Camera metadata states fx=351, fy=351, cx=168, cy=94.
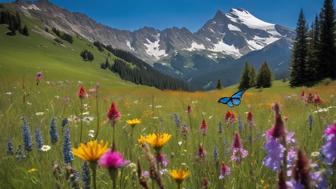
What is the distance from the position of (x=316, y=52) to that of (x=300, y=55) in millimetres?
3383

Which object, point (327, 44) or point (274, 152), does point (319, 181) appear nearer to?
point (274, 152)

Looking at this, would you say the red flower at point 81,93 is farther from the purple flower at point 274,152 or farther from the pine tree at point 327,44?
the pine tree at point 327,44

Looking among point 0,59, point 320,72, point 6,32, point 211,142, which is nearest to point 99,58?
point 6,32

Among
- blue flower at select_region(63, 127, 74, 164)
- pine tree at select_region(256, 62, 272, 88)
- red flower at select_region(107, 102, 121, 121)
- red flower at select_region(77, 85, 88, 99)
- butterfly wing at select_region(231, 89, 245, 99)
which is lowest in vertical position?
blue flower at select_region(63, 127, 74, 164)

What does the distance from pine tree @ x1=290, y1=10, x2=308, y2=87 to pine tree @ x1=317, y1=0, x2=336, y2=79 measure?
2494mm

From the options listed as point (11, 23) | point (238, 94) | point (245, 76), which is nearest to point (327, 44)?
point (245, 76)

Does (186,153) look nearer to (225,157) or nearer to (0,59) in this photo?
(225,157)

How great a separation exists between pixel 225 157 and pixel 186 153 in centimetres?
45

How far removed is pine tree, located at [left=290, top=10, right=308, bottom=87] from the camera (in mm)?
48062

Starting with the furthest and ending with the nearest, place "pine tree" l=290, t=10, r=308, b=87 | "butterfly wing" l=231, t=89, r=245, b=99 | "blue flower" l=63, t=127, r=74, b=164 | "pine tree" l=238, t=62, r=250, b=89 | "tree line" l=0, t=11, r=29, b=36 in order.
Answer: "tree line" l=0, t=11, r=29, b=36, "pine tree" l=238, t=62, r=250, b=89, "pine tree" l=290, t=10, r=308, b=87, "butterfly wing" l=231, t=89, r=245, b=99, "blue flower" l=63, t=127, r=74, b=164

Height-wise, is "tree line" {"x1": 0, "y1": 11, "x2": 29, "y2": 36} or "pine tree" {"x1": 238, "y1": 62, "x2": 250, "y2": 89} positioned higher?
"tree line" {"x1": 0, "y1": 11, "x2": 29, "y2": 36}

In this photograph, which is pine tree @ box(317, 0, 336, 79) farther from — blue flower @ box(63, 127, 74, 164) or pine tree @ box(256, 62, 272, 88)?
blue flower @ box(63, 127, 74, 164)

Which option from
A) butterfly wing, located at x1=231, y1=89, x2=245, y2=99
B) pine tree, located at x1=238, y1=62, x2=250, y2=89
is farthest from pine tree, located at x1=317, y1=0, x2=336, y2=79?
butterfly wing, located at x1=231, y1=89, x2=245, y2=99

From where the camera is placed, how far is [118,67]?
519 feet
